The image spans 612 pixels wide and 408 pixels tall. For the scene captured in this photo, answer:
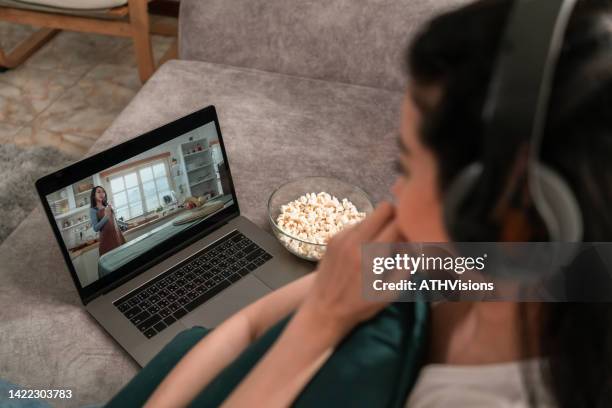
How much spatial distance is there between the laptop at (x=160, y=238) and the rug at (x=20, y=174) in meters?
0.91

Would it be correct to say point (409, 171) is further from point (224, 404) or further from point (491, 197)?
point (224, 404)

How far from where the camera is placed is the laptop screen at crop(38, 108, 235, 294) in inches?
42.5

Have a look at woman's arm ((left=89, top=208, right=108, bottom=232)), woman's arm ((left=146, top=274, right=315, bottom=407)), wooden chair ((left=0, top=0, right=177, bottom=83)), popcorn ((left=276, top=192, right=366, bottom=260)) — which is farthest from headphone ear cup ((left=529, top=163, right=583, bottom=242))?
wooden chair ((left=0, top=0, right=177, bottom=83))

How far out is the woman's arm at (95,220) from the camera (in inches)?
43.1

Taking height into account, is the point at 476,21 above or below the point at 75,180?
above

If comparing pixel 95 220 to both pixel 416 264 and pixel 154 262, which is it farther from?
pixel 416 264

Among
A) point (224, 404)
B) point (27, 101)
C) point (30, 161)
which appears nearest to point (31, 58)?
point (27, 101)

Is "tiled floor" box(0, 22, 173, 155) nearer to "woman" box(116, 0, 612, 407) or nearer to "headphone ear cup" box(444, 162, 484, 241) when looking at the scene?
"woman" box(116, 0, 612, 407)

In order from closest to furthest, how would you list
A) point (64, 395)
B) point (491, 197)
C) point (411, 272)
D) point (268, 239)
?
point (491, 197), point (411, 272), point (64, 395), point (268, 239)

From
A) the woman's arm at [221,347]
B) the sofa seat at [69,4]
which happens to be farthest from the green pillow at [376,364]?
the sofa seat at [69,4]

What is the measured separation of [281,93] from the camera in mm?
1667

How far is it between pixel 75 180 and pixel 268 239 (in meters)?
0.39

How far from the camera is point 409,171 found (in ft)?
1.69

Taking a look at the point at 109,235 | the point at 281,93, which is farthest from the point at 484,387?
the point at 281,93
